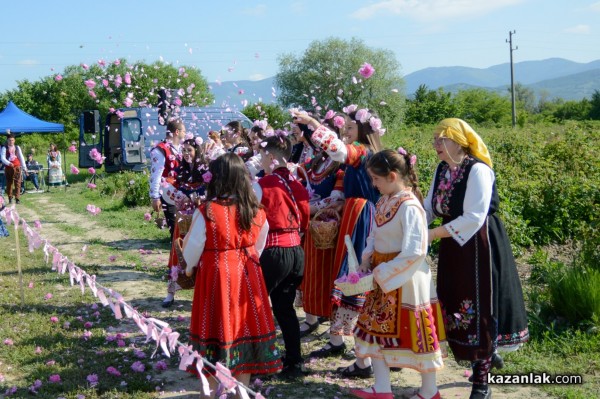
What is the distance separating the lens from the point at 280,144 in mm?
4629

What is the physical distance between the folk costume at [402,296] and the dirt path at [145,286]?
0.68 metres

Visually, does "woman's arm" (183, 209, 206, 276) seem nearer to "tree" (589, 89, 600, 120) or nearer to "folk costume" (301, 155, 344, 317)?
"folk costume" (301, 155, 344, 317)

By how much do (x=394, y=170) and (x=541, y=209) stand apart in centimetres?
529

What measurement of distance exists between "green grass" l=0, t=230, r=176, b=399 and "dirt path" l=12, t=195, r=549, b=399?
31 cm

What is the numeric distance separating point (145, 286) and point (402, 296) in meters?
4.76

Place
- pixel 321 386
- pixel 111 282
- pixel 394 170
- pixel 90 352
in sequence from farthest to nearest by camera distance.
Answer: pixel 111 282, pixel 90 352, pixel 321 386, pixel 394 170

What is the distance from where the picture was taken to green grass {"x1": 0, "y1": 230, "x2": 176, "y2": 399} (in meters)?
4.62

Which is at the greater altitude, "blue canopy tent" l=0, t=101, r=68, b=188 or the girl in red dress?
"blue canopy tent" l=0, t=101, r=68, b=188

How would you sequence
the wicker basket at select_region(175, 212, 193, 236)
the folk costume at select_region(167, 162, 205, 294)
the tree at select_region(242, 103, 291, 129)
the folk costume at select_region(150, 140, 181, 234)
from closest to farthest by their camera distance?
the wicker basket at select_region(175, 212, 193, 236) → the folk costume at select_region(167, 162, 205, 294) → the folk costume at select_region(150, 140, 181, 234) → the tree at select_region(242, 103, 291, 129)

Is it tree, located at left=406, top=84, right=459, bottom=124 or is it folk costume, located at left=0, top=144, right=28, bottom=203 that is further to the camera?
tree, located at left=406, top=84, right=459, bottom=124

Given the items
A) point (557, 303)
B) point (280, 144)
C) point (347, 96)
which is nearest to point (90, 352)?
point (280, 144)

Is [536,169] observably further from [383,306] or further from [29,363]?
[29,363]

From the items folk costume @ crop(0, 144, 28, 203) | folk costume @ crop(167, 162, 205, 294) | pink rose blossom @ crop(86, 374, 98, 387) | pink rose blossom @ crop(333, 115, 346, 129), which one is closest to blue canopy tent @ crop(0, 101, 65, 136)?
folk costume @ crop(0, 144, 28, 203)

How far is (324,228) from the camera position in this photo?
194 inches
